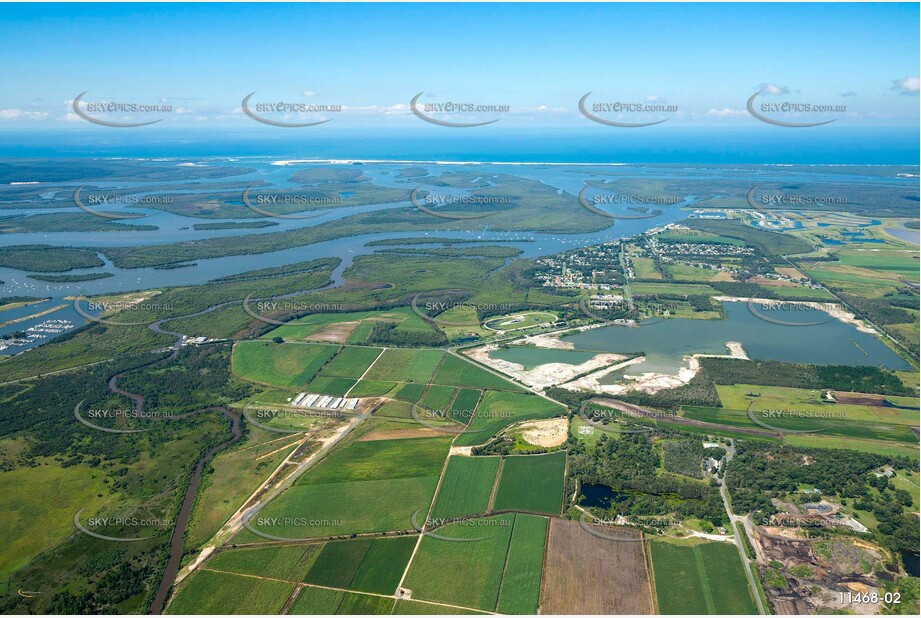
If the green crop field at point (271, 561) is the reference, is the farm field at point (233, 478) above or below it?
below

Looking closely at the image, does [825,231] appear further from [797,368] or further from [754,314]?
[797,368]

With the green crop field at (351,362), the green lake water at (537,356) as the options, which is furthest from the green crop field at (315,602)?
the green lake water at (537,356)

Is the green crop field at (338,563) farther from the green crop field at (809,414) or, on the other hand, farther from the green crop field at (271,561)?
the green crop field at (809,414)

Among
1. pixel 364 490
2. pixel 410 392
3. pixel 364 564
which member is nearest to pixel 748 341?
pixel 410 392

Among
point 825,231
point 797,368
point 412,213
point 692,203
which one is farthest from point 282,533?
point 692,203

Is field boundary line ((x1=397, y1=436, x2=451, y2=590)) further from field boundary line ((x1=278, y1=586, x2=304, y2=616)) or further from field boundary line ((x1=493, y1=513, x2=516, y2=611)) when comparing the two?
field boundary line ((x1=278, y1=586, x2=304, y2=616))

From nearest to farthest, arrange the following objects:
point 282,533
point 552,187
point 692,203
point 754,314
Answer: point 282,533 → point 754,314 → point 692,203 → point 552,187
